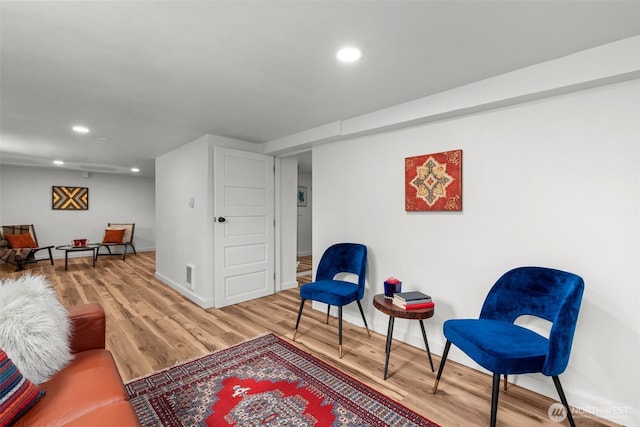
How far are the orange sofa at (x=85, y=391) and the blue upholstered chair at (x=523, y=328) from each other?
1679 mm

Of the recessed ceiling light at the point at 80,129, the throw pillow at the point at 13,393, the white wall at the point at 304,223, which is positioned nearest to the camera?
the throw pillow at the point at 13,393

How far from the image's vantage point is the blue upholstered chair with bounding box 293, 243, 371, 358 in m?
2.53

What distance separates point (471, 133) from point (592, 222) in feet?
3.27

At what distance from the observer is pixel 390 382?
2.06 meters

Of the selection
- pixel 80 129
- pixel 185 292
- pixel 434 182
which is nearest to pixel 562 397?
pixel 434 182

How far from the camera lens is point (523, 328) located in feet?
5.99

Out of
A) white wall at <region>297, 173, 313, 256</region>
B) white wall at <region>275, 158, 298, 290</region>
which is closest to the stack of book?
white wall at <region>275, 158, 298, 290</region>

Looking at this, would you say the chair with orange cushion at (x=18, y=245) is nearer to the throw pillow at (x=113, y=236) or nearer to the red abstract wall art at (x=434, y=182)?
the throw pillow at (x=113, y=236)

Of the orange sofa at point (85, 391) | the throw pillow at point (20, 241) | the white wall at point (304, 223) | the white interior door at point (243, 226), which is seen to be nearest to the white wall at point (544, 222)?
the white interior door at point (243, 226)

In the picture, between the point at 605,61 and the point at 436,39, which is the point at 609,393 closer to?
the point at 605,61

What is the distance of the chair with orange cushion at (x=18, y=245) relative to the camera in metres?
5.53

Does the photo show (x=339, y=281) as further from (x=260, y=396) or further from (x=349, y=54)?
(x=349, y=54)

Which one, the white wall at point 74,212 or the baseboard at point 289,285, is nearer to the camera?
the baseboard at point 289,285

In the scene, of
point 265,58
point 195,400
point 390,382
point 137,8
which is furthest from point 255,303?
point 137,8
